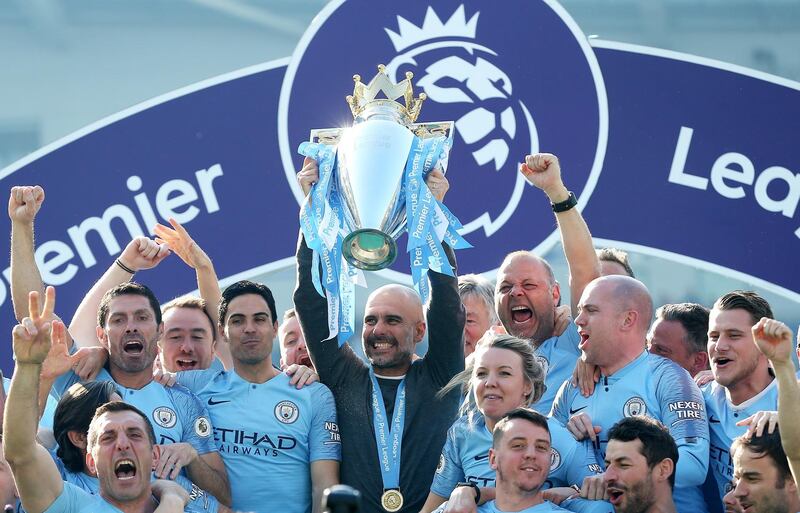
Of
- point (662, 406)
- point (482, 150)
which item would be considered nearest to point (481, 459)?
point (662, 406)

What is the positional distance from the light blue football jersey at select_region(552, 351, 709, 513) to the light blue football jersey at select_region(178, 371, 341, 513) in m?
0.82

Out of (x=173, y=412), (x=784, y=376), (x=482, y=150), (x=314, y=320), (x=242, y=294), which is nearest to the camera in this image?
(x=784, y=376)

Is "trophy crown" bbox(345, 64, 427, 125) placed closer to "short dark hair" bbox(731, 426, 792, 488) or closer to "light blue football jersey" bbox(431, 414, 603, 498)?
"light blue football jersey" bbox(431, 414, 603, 498)

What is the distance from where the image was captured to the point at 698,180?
699 centimetres

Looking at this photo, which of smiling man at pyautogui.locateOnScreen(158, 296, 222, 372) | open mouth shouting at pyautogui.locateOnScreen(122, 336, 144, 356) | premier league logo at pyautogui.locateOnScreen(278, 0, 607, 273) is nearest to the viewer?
open mouth shouting at pyautogui.locateOnScreen(122, 336, 144, 356)

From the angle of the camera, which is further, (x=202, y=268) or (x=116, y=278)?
(x=202, y=268)

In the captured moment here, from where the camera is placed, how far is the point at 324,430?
17.3 ft

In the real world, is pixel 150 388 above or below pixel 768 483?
above

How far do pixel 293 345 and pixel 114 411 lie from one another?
1.38 metres

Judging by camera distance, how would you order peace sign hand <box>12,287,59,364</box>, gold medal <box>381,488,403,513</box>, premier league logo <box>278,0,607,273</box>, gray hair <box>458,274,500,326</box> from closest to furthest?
peace sign hand <box>12,287,59,364</box>, gold medal <box>381,488,403,513</box>, gray hair <box>458,274,500,326</box>, premier league logo <box>278,0,607,273</box>

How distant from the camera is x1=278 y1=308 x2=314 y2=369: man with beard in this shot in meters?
6.03

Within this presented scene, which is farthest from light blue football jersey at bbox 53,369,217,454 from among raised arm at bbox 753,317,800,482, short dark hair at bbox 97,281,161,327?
raised arm at bbox 753,317,800,482

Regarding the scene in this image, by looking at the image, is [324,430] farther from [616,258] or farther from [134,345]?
[616,258]

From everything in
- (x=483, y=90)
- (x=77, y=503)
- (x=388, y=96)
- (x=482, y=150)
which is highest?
(x=483, y=90)
